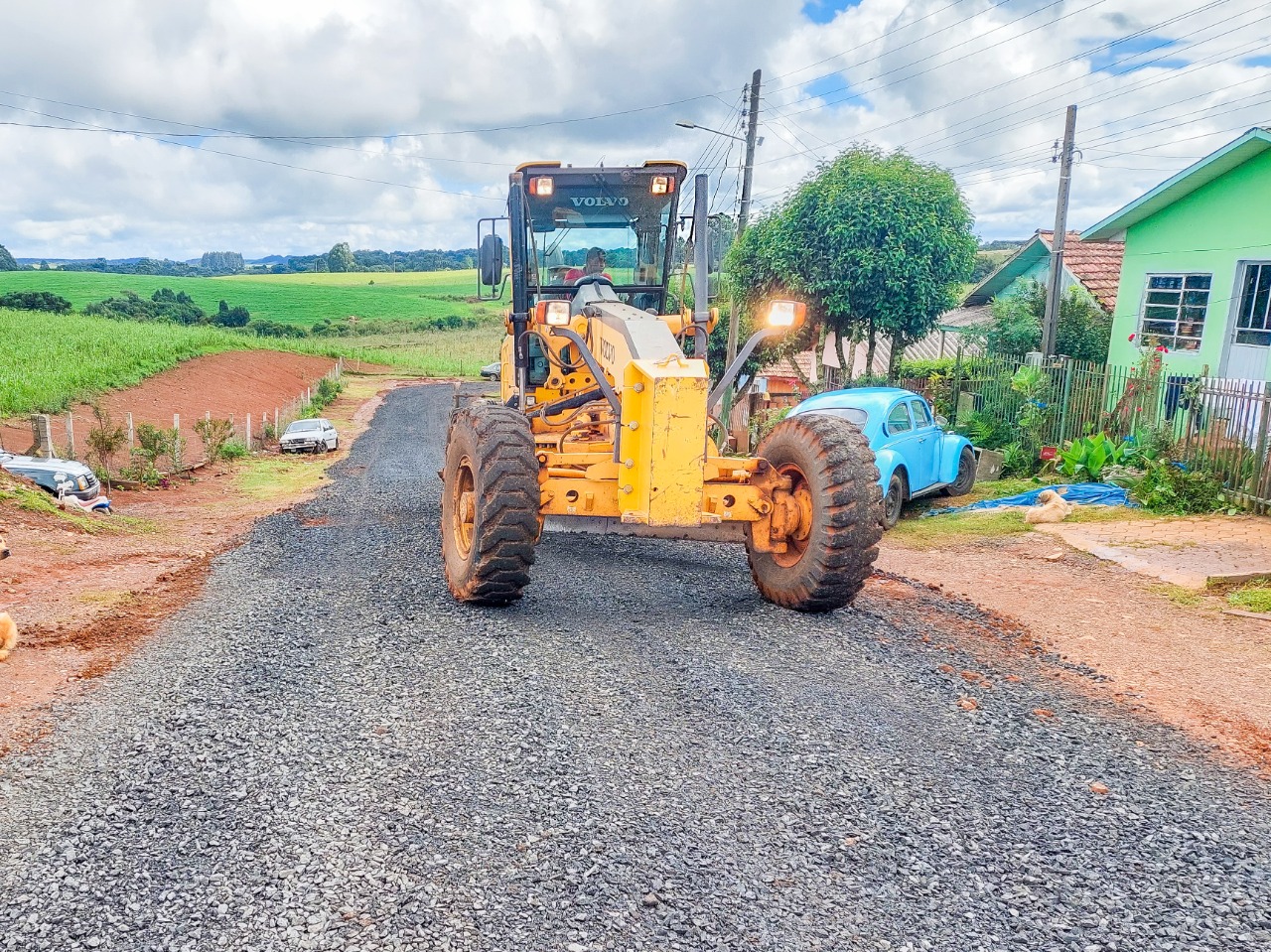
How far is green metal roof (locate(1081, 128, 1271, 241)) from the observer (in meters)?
15.9

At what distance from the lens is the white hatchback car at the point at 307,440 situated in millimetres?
24656

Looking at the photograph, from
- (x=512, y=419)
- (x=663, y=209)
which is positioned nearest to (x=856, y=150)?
(x=663, y=209)

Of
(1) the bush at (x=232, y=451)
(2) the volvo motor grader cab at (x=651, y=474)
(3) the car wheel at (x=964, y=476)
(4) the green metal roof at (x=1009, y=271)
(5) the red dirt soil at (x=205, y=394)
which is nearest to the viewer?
(2) the volvo motor grader cab at (x=651, y=474)

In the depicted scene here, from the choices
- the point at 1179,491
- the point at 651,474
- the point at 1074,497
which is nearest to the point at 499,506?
the point at 651,474

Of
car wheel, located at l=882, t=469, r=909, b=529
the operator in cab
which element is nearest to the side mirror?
the operator in cab

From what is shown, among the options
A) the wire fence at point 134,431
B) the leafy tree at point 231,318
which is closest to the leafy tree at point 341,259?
the leafy tree at point 231,318

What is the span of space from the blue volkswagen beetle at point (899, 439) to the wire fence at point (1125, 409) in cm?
284

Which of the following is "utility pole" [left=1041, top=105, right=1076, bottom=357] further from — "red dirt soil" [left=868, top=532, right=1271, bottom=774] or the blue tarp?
"red dirt soil" [left=868, top=532, right=1271, bottom=774]

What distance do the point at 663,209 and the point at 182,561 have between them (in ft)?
20.2

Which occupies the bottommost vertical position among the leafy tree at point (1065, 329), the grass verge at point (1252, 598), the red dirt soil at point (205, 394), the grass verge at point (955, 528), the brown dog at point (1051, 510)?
the red dirt soil at point (205, 394)

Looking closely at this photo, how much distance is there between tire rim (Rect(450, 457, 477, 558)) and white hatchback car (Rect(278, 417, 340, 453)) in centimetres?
1780

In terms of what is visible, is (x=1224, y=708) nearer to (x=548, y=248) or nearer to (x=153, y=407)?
(x=548, y=248)

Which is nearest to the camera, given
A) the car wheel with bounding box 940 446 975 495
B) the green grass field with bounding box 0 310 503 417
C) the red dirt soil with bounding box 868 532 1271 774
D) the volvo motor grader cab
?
the red dirt soil with bounding box 868 532 1271 774

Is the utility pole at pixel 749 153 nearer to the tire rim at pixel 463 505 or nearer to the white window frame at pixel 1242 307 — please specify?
the white window frame at pixel 1242 307
